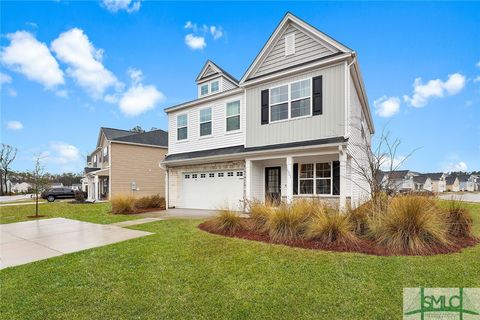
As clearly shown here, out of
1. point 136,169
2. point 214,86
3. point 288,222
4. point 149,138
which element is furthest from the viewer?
point 149,138

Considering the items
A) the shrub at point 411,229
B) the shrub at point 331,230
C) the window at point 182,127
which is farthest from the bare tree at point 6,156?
the shrub at point 411,229

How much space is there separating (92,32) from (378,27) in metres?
14.2

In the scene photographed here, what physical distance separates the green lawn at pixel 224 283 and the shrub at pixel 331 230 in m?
0.71

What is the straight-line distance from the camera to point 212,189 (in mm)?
14727

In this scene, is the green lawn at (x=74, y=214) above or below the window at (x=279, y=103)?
below

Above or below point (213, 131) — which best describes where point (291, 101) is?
above

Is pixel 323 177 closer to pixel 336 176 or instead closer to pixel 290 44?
pixel 336 176

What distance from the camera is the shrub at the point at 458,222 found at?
6723 millimetres

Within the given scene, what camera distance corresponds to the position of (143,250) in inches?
241

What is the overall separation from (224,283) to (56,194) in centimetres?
2993

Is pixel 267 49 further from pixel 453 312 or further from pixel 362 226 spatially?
pixel 453 312

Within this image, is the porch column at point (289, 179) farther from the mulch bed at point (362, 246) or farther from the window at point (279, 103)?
the mulch bed at point (362, 246)

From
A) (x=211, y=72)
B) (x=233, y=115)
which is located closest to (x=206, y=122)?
(x=233, y=115)

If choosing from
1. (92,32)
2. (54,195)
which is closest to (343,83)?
(92,32)
